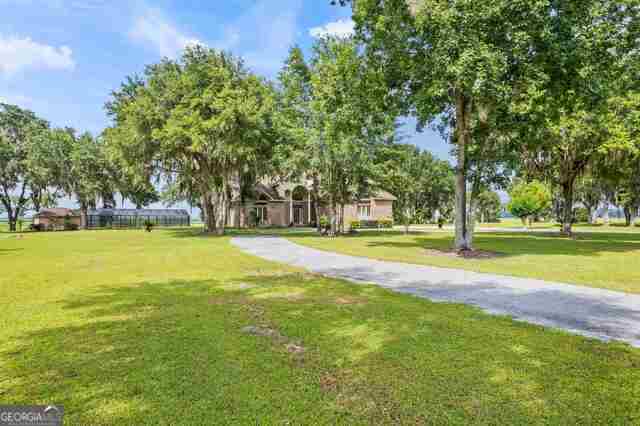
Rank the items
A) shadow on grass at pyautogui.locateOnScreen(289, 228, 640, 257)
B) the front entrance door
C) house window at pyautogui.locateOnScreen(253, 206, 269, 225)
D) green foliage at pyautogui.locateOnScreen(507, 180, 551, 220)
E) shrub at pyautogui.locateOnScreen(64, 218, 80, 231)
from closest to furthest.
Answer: shadow on grass at pyautogui.locateOnScreen(289, 228, 640, 257)
house window at pyautogui.locateOnScreen(253, 206, 269, 225)
green foliage at pyautogui.locateOnScreen(507, 180, 551, 220)
the front entrance door
shrub at pyautogui.locateOnScreen(64, 218, 80, 231)

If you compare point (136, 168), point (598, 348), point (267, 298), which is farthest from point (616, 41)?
point (136, 168)

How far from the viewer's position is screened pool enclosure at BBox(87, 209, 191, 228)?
2057 inches

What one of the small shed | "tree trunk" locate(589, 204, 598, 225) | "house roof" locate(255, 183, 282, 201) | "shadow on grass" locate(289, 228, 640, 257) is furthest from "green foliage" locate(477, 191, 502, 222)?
the small shed

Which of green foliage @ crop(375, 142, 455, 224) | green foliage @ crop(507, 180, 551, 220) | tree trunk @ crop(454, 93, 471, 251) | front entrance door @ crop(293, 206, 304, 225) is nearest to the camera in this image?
tree trunk @ crop(454, 93, 471, 251)

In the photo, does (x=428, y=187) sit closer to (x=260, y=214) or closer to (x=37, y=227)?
(x=260, y=214)

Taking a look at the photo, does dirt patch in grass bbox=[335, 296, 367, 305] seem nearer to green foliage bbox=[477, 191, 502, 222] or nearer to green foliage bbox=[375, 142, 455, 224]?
green foliage bbox=[375, 142, 455, 224]

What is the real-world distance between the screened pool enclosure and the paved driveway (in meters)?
47.5

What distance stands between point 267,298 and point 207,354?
278 cm

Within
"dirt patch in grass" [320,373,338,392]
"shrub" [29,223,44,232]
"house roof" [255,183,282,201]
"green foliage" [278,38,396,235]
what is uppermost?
"green foliage" [278,38,396,235]

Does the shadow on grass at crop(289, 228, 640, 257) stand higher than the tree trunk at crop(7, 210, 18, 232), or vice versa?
the tree trunk at crop(7, 210, 18, 232)

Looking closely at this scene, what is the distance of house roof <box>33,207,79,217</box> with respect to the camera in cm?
4725

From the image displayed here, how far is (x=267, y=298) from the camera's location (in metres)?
6.72

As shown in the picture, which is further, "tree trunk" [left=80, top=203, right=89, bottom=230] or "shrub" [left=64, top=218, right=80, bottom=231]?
"shrub" [left=64, top=218, right=80, bottom=231]

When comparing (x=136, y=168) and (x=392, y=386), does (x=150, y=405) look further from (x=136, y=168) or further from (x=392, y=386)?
(x=136, y=168)
